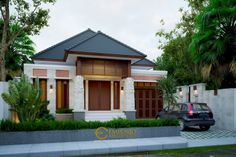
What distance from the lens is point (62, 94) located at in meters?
18.7

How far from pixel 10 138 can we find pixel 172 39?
15.4 metres

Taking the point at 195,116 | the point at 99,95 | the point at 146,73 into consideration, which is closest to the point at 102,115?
the point at 99,95

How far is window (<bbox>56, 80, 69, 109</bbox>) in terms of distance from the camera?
18.5m

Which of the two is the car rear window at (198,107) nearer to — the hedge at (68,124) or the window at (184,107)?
the window at (184,107)

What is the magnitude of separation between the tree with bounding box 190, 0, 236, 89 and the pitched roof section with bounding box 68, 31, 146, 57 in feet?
14.1

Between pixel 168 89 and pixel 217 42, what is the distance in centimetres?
601

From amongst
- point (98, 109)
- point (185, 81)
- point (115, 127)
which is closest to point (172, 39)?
point (185, 81)

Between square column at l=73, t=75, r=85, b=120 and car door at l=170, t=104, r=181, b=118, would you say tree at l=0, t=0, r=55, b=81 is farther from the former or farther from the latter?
car door at l=170, t=104, r=181, b=118

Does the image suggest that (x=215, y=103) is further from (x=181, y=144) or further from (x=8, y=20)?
(x=8, y=20)

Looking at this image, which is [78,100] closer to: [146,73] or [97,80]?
[97,80]

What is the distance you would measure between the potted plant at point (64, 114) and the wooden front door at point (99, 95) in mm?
1903

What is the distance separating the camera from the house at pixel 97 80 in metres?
16.8

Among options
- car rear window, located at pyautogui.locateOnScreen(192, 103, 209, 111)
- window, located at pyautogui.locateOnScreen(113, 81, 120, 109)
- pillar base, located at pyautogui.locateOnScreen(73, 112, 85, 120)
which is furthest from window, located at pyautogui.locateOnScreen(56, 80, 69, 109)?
car rear window, located at pyautogui.locateOnScreen(192, 103, 209, 111)

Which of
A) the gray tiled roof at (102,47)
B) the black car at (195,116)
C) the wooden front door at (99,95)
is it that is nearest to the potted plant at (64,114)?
the wooden front door at (99,95)
